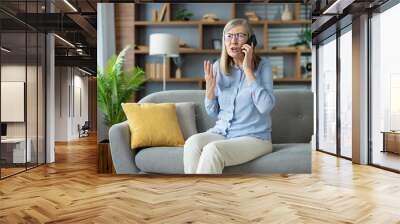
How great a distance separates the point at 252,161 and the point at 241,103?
1.72ft

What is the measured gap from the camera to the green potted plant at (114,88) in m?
4.44

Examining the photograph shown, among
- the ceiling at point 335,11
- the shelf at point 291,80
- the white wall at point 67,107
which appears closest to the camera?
the shelf at point 291,80

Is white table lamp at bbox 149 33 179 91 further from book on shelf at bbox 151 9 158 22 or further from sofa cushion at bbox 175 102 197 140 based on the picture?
sofa cushion at bbox 175 102 197 140

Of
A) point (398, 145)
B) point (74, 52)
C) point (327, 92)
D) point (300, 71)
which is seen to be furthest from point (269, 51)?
point (74, 52)

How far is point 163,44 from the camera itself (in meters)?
4.43

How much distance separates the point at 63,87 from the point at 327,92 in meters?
6.50

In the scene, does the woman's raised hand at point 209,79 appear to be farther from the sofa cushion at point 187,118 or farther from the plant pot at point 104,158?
the plant pot at point 104,158

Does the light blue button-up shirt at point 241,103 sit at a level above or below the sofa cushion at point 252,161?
above

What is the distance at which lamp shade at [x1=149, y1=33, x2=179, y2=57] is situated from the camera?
4.42 m

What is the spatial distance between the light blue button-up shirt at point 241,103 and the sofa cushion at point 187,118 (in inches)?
6.1

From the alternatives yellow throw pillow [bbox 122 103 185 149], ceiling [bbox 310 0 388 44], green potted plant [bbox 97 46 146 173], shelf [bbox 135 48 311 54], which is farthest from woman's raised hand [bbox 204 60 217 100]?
ceiling [bbox 310 0 388 44]

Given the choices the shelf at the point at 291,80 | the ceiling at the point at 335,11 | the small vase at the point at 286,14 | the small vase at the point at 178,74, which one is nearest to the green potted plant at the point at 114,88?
the small vase at the point at 178,74

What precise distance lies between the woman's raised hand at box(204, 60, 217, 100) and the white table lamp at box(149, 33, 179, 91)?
12.5 inches

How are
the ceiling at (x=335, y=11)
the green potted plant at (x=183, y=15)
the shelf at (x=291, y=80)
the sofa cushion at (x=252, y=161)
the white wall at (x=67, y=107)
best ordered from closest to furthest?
the sofa cushion at (x=252, y=161), the shelf at (x=291, y=80), the green potted plant at (x=183, y=15), the ceiling at (x=335, y=11), the white wall at (x=67, y=107)
